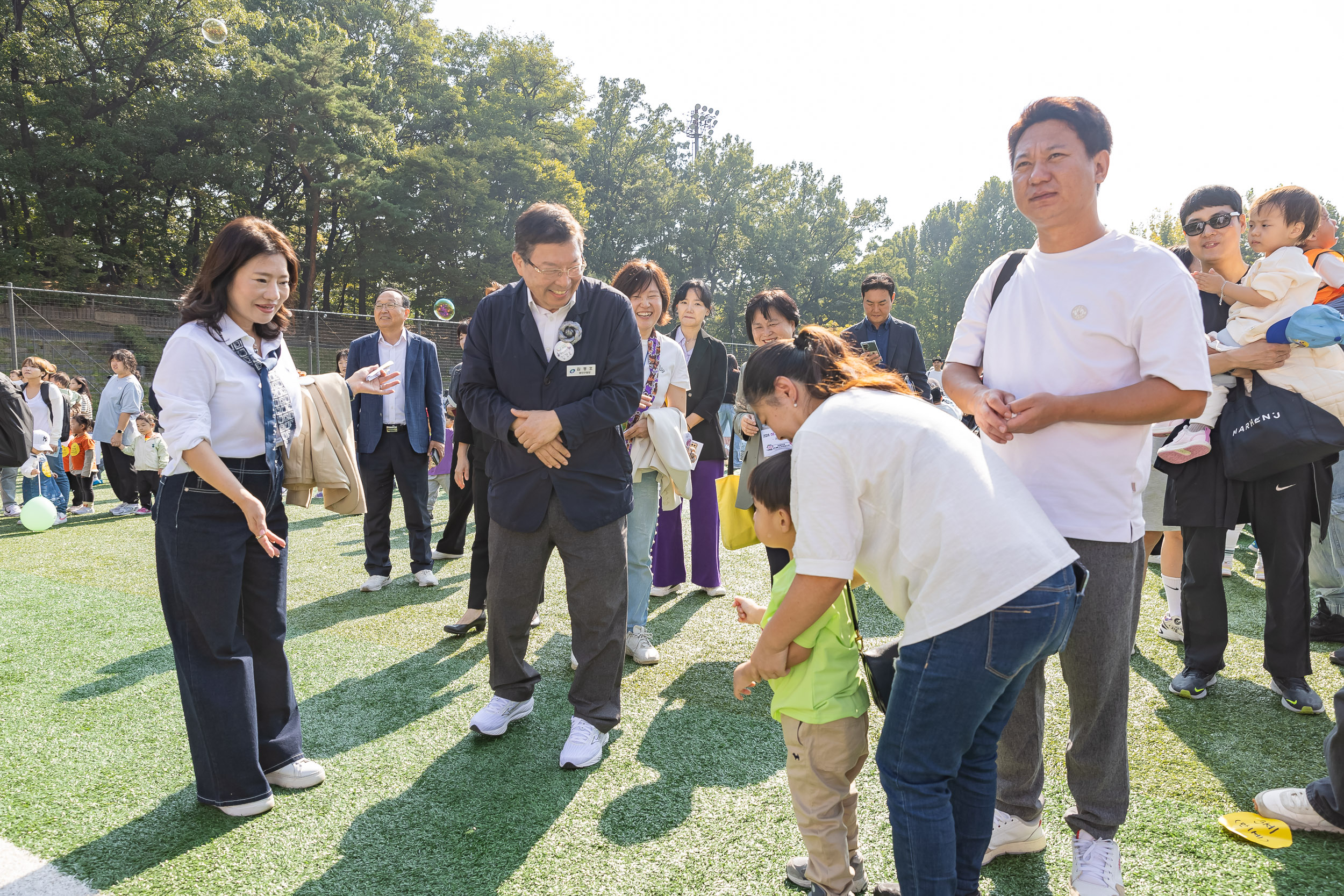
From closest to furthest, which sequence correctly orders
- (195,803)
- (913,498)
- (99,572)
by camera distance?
(913,498) < (195,803) < (99,572)

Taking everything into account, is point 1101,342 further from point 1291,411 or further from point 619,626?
point 619,626

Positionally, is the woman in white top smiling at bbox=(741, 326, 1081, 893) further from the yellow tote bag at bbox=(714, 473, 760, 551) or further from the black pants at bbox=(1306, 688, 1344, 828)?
the black pants at bbox=(1306, 688, 1344, 828)

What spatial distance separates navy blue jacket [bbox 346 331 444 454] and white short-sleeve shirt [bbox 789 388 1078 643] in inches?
178

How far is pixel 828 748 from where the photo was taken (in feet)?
6.57

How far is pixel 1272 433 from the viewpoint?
309cm

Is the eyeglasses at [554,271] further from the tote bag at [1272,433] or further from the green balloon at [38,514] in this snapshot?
the green balloon at [38,514]

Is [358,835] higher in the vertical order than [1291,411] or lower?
lower

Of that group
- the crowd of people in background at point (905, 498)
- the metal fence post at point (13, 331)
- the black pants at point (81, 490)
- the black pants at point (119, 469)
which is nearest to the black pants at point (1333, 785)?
the crowd of people in background at point (905, 498)

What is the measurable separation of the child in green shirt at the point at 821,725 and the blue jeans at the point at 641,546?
2.10 meters

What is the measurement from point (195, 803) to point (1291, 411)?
172 inches

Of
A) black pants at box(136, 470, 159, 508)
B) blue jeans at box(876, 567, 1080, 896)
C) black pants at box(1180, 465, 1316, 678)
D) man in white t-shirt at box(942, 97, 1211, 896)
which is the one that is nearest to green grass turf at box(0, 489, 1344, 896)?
black pants at box(1180, 465, 1316, 678)

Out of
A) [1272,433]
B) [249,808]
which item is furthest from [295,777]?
[1272,433]

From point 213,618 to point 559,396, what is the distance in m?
1.38

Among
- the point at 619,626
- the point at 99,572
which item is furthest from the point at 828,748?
the point at 99,572
